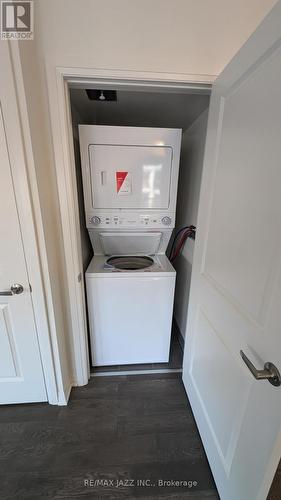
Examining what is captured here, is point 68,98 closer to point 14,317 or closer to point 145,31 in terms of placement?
point 145,31

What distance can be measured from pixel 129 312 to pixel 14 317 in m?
0.77

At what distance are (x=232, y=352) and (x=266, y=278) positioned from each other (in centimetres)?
42

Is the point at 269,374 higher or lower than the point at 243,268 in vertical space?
lower

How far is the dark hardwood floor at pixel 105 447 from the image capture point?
104 cm

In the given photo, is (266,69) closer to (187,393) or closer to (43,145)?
(43,145)

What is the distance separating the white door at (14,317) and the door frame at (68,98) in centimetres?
25

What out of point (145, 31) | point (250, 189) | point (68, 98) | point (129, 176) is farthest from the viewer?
point (129, 176)

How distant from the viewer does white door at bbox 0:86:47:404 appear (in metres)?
1.01

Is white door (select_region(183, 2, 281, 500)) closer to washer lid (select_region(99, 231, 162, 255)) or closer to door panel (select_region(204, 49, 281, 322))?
→ door panel (select_region(204, 49, 281, 322))

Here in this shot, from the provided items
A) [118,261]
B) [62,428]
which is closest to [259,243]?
[118,261]

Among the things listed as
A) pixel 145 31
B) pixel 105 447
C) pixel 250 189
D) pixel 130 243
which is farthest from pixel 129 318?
pixel 145 31

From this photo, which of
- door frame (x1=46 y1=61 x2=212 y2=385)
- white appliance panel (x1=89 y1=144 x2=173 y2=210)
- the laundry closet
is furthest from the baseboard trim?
white appliance panel (x1=89 y1=144 x2=173 y2=210)

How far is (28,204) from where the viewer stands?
1.01 m

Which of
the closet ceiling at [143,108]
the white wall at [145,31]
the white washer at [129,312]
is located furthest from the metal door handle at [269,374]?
the closet ceiling at [143,108]
